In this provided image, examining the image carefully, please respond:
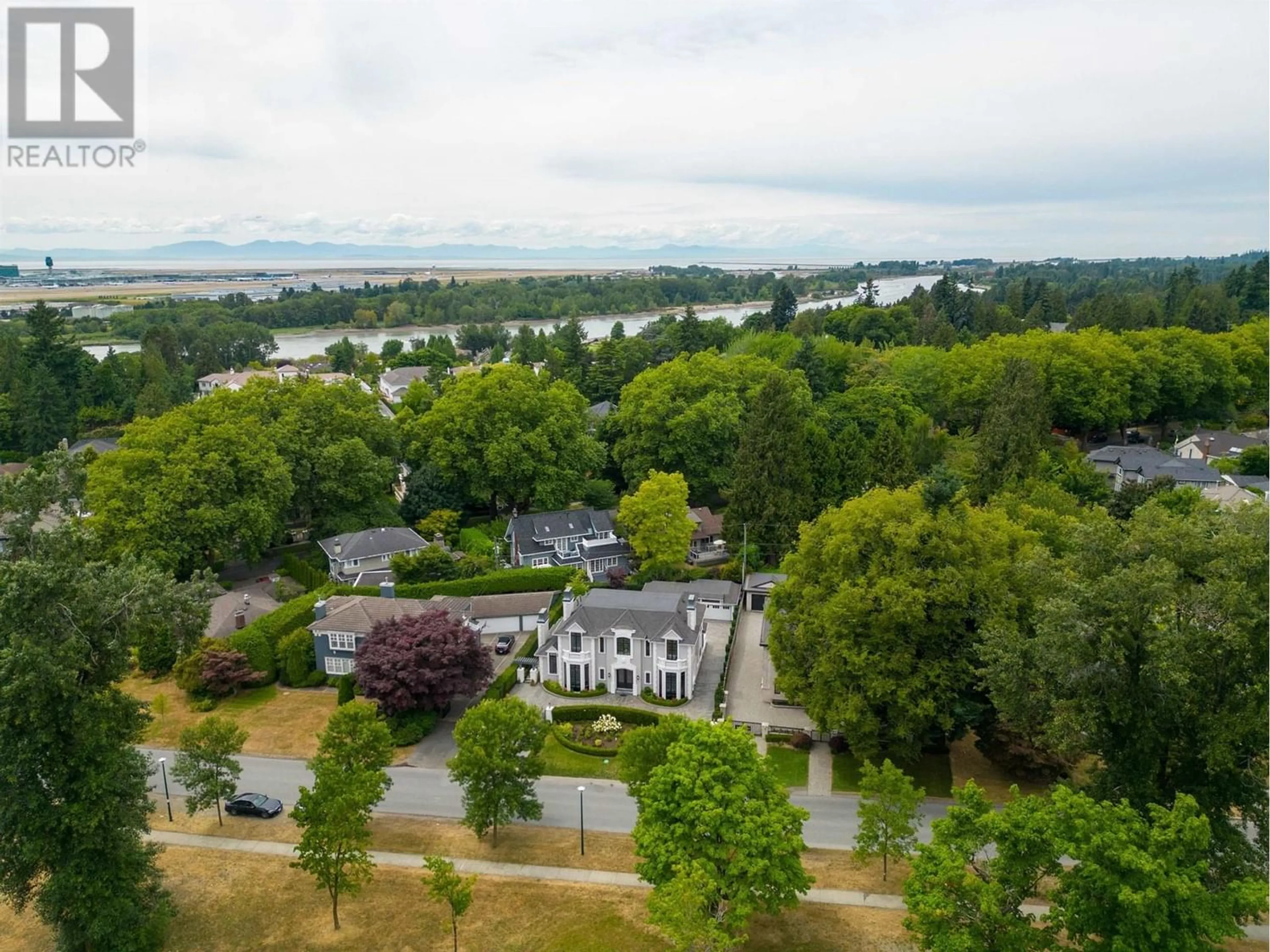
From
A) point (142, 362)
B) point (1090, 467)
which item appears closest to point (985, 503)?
point (1090, 467)

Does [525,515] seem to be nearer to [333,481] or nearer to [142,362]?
[333,481]

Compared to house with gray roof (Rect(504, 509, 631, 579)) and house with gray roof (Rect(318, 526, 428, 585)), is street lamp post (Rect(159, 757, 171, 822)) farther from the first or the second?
house with gray roof (Rect(504, 509, 631, 579))

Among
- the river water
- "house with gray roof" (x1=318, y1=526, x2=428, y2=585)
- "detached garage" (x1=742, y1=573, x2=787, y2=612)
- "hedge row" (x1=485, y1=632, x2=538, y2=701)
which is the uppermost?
the river water

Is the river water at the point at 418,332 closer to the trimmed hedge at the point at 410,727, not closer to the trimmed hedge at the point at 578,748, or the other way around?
the trimmed hedge at the point at 410,727

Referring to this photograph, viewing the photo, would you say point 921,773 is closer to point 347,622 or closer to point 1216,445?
point 347,622

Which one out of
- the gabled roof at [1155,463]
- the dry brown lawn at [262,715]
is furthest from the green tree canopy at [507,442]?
the gabled roof at [1155,463]

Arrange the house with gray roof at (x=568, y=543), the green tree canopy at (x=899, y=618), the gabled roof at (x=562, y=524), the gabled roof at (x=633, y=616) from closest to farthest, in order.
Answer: the green tree canopy at (x=899, y=618) → the gabled roof at (x=633, y=616) → the house with gray roof at (x=568, y=543) → the gabled roof at (x=562, y=524)

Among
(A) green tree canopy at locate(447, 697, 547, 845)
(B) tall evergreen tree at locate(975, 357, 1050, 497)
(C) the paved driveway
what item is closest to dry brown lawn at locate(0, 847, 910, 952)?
(A) green tree canopy at locate(447, 697, 547, 845)

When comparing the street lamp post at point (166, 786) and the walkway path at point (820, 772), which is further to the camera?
the walkway path at point (820, 772)
